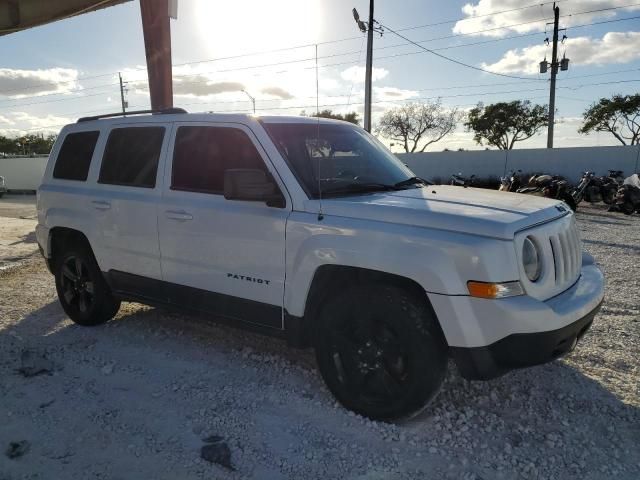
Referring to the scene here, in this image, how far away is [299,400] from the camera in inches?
144

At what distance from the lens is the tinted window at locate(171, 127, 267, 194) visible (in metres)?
3.94

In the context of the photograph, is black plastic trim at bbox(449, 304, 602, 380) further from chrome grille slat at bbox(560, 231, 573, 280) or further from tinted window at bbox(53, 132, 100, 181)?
tinted window at bbox(53, 132, 100, 181)

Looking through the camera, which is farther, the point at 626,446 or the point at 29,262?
the point at 29,262

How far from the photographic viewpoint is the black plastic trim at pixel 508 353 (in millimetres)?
2883

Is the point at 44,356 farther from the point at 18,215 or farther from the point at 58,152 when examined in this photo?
the point at 18,215

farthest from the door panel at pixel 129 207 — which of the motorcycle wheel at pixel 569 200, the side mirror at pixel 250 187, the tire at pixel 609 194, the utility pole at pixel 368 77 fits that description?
the utility pole at pixel 368 77

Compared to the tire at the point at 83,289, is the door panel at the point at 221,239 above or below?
above

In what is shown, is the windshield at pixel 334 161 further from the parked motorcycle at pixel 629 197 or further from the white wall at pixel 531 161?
the white wall at pixel 531 161

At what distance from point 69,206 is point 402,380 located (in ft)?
12.3

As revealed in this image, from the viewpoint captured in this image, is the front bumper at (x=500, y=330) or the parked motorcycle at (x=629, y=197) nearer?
the front bumper at (x=500, y=330)

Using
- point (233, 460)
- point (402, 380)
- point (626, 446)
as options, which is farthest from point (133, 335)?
point (626, 446)

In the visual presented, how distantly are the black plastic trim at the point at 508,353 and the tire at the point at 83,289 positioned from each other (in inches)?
141

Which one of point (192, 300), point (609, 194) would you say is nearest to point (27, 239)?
point (192, 300)

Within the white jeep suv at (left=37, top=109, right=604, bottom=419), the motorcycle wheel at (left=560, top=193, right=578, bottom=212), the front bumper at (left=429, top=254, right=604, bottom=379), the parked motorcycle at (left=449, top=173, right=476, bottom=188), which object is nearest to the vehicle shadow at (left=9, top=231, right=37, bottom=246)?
the white jeep suv at (left=37, top=109, right=604, bottom=419)
